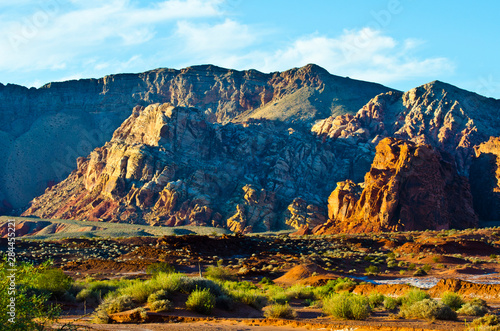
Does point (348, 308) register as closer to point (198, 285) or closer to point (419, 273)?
point (198, 285)

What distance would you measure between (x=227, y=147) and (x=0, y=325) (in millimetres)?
115564

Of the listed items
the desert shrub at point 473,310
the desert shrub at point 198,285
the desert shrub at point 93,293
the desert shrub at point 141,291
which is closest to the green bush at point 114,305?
the desert shrub at point 141,291

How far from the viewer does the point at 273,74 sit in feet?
604

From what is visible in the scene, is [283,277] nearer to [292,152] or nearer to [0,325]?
[0,325]

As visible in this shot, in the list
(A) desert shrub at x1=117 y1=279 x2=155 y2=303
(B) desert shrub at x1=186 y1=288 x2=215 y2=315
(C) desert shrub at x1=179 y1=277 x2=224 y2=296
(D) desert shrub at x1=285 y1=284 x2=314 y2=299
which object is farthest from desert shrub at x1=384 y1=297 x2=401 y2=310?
(A) desert shrub at x1=117 y1=279 x2=155 y2=303

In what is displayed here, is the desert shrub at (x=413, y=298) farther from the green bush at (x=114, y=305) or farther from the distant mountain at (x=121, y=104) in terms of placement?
the distant mountain at (x=121, y=104)

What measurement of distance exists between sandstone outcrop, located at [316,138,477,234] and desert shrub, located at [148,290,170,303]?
64.1 m

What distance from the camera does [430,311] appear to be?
55.2 ft

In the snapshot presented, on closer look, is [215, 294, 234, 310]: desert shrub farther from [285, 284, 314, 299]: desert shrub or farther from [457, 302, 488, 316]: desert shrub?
[457, 302, 488, 316]: desert shrub

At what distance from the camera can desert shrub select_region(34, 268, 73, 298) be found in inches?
829

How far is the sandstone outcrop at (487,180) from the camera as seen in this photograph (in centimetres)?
9412

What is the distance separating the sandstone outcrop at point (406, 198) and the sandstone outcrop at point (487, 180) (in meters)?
9.27

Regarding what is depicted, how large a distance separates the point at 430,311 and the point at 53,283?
589 inches

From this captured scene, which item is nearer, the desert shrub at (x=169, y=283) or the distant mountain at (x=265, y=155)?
the desert shrub at (x=169, y=283)
